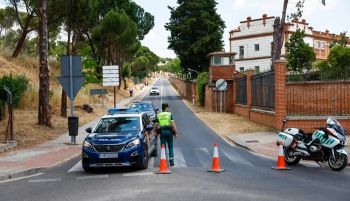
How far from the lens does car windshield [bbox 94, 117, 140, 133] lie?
1537 cm

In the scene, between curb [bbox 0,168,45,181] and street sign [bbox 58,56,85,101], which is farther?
street sign [bbox 58,56,85,101]

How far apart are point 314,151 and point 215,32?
55.4m

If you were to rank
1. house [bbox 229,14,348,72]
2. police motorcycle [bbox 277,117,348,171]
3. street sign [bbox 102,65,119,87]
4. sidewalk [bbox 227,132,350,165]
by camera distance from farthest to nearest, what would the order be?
1. house [bbox 229,14,348,72]
2. street sign [bbox 102,65,119,87]
3. sidewalk [bbox 227,132,350,165]
4. police motorcycle [bbox 277,117,348,171]

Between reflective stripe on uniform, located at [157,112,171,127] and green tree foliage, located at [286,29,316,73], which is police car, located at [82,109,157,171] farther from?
green tree foliage, located at [286,29,316,73]

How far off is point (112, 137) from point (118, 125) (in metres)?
1.36

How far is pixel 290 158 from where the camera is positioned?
607 inches

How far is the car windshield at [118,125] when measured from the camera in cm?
1537

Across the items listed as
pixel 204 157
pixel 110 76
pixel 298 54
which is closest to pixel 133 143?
pixel 204 157

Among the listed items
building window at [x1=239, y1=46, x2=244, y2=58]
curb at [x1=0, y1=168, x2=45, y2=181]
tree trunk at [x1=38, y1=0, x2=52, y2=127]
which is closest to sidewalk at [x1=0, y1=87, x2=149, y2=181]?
curb at [x1=0, y1=168, x2=45, y2=181]

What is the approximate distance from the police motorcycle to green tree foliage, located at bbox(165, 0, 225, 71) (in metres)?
53.2

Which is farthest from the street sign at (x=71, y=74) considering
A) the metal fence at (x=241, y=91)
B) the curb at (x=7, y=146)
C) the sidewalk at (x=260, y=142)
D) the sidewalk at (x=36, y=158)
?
the metal fence at (x=241, y=91)

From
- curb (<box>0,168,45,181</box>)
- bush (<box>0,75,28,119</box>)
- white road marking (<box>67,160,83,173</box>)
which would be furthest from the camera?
bush (<box>0,75,28,119</box>)

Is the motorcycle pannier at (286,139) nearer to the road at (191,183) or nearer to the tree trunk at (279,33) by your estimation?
the road at (191,183)

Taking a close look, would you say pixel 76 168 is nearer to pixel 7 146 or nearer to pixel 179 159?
pixel 179 159
